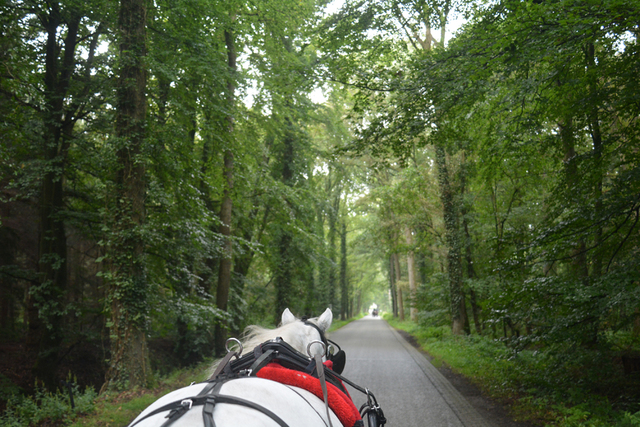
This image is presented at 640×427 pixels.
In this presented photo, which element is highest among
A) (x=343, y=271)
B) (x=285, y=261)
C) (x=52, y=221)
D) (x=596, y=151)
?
(x=52, y=221)

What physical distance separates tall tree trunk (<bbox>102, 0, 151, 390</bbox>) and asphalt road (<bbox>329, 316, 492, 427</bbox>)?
13.4 feet

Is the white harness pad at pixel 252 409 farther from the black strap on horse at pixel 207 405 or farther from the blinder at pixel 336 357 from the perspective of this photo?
the blinder at pixel 336 357

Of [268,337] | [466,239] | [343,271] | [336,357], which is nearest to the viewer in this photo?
[268,337]

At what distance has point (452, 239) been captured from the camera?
13047 millimetres

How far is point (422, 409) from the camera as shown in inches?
253

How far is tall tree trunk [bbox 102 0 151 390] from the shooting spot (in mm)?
6848

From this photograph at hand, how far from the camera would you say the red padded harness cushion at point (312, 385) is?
91.3 inches

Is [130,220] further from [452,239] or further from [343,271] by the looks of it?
[343,271]

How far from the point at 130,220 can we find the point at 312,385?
19.4 ft

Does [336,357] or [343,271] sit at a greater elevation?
[343,271]

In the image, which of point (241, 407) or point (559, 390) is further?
point (559, 390)

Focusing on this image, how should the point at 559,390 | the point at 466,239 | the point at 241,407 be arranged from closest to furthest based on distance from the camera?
the point at 241,407
the point at 559,390
the point at 466,239

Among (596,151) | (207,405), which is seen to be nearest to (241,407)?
(207,405)

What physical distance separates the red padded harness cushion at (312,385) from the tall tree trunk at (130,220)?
5.49 m
